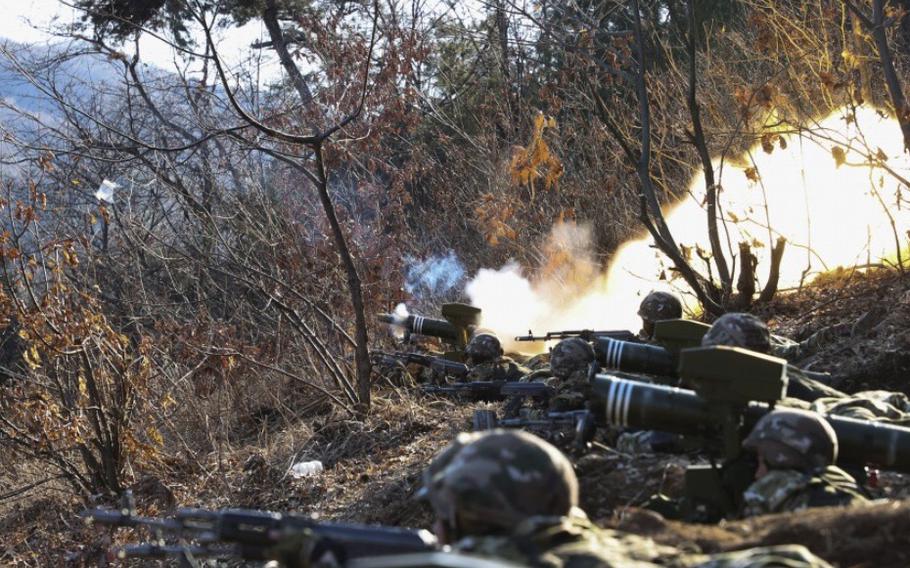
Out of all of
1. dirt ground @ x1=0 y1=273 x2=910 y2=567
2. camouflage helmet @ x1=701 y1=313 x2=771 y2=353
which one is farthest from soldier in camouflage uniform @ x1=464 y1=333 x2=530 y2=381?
camouflage helmet @ x1=701 y1=313 x2=771 y2=353

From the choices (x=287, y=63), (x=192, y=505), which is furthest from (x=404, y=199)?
(x=192, y=505)

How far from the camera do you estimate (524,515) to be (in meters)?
3.93

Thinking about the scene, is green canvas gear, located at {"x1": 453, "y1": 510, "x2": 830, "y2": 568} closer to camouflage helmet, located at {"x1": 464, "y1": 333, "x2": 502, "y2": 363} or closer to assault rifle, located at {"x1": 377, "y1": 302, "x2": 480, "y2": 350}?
camouflage helmet, located at {"x1": 464, "y1": 333, "x2": 502, "y2": 363}

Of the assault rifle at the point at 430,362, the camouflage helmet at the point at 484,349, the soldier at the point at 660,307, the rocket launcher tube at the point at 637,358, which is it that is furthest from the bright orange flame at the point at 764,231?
the rocket launcher tube at the point at 637,358

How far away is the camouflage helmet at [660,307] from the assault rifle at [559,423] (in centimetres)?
171

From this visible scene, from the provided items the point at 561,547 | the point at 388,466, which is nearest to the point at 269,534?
the point at 561,547

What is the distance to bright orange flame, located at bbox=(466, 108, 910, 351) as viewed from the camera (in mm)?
12883

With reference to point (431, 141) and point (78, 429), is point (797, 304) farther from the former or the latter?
point (431, 141)

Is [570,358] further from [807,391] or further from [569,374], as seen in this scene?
[807,391]

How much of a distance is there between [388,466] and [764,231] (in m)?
6.82

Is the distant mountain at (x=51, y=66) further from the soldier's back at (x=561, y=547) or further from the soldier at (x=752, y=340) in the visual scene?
the soldier's back at (x=561, y=547)

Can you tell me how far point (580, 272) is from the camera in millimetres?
17219

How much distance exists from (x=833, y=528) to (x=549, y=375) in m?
6.18

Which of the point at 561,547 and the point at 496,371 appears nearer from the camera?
the point at 561,547
